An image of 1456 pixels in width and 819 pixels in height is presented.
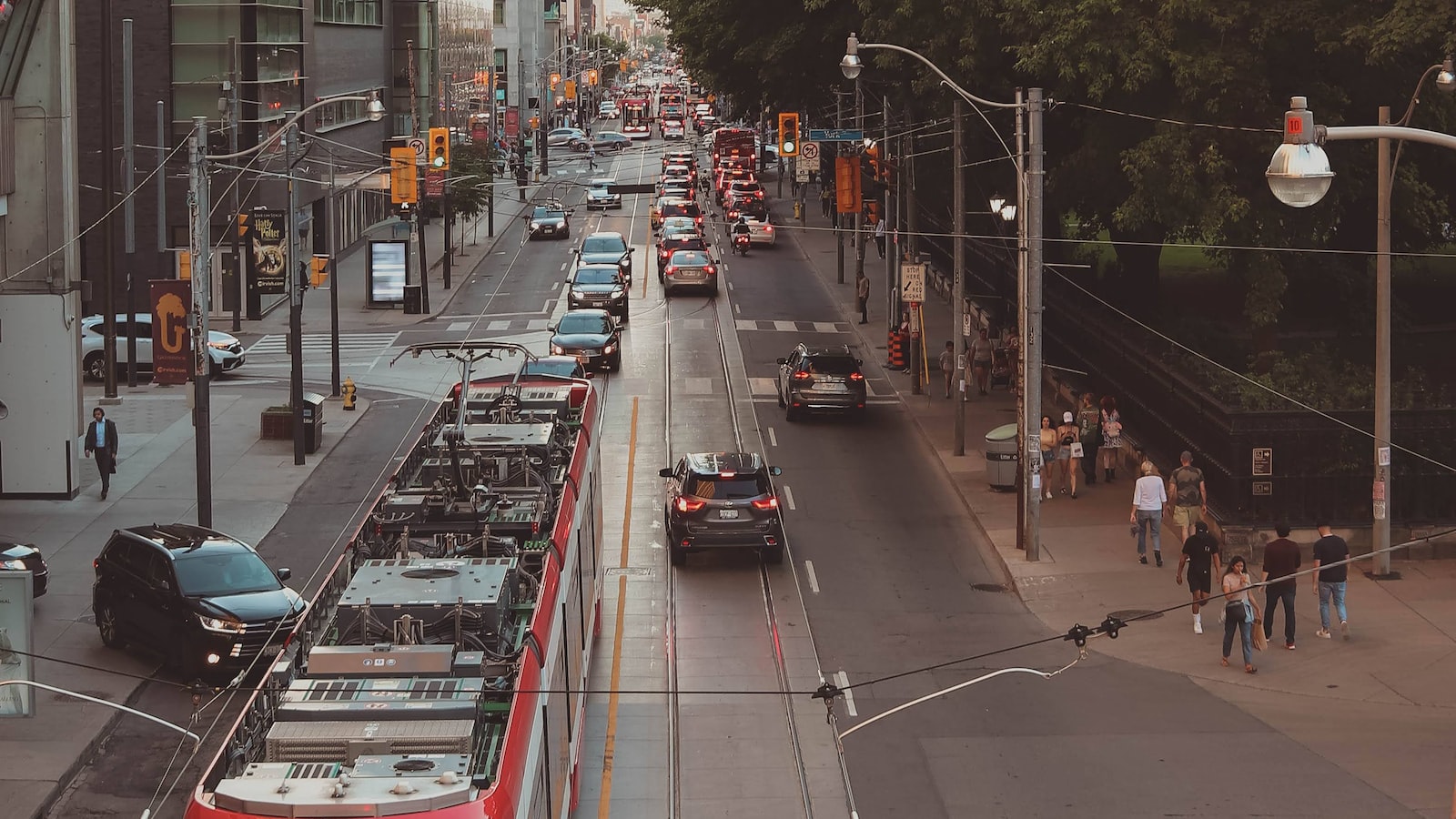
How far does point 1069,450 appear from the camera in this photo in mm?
31172

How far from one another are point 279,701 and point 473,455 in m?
7.58

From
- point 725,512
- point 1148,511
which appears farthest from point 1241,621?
point 725,512

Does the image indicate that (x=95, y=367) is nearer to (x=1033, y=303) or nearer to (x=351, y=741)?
(x=1033, y=303)

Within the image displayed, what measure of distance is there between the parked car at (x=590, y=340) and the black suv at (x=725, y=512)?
16.7m

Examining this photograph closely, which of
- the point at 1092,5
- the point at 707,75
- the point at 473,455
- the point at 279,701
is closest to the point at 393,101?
the point at 707,75

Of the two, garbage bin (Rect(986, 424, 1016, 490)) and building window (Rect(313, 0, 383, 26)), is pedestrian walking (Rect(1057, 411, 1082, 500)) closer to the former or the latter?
garbage bin (Rect(986, 424, 1016, 490))

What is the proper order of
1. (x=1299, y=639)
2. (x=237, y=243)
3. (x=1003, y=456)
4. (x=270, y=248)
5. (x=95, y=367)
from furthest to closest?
(x=237, y=243) < (x=270, y=248) < (x=95, y=367) < (x=1003, y=456) < (x=1299, y=639)

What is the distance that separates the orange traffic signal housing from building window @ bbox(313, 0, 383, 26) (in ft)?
85.8

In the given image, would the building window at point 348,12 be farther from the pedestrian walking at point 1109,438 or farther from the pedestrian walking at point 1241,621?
the pedestrian walking at point 1241,621

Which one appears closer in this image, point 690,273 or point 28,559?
point 28,559

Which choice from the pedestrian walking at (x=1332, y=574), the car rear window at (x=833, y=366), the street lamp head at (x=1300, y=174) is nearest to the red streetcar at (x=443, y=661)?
the street lamp head at (x=1300, y=174)

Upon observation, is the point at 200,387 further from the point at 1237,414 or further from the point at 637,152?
the point at 637,152

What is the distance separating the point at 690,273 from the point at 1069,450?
1166 inches

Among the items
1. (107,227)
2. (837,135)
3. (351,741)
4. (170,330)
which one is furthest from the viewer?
(837,135)
